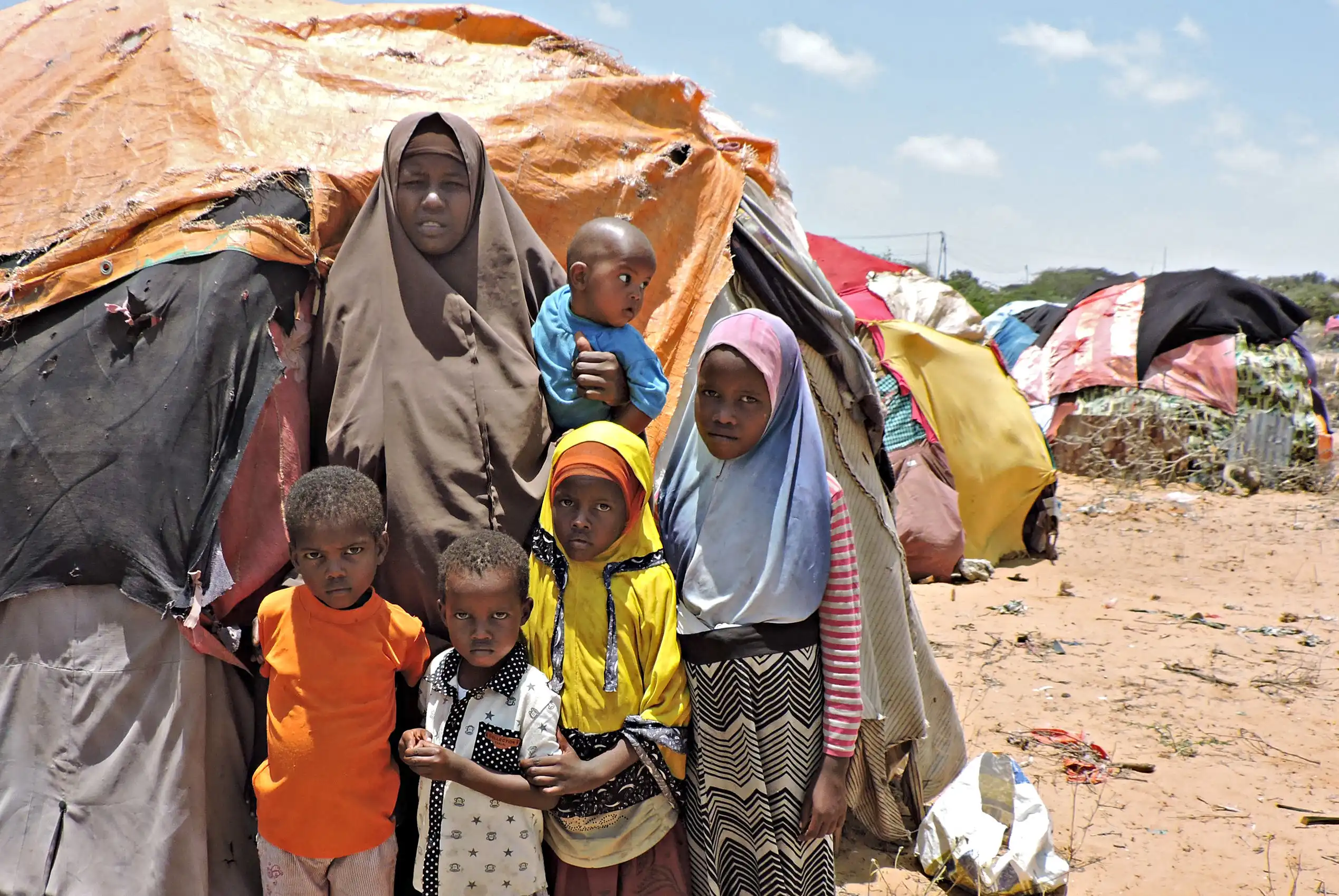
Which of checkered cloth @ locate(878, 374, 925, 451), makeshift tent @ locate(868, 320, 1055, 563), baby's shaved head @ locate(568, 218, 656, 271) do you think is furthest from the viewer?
makeshift tent @ locate(868, 320, 1055, 563)

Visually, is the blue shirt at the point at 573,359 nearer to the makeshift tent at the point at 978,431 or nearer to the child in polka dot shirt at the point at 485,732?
the child in polka dot shirt at the point at 485,732

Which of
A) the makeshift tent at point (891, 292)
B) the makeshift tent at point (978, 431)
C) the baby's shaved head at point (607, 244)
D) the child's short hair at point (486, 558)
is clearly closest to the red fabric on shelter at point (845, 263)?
the makeshift tent at point (891, 292)

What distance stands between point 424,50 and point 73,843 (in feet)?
8.73

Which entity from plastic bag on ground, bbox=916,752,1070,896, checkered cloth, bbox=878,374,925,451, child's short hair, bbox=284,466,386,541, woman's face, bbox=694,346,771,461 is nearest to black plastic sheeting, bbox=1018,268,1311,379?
checkered cloth, bbox=878,374,925,451

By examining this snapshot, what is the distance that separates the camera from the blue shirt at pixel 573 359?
256 cm

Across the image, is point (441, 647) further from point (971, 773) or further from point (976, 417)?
point (976, 417)

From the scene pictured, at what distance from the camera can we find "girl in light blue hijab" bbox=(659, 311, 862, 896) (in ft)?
7.64

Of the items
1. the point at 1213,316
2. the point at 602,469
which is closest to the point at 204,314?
the point at 602,469

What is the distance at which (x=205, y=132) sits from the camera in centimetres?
289

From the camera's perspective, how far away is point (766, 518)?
235 cm

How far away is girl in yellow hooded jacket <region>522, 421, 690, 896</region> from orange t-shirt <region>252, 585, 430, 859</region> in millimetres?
343

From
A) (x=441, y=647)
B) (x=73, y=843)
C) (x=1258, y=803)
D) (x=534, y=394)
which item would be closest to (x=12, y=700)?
(x=73, y=843)

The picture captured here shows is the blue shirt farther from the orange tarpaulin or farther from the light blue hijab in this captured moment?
the orange tarpaulin

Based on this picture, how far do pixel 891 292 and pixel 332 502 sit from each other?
865 cm
